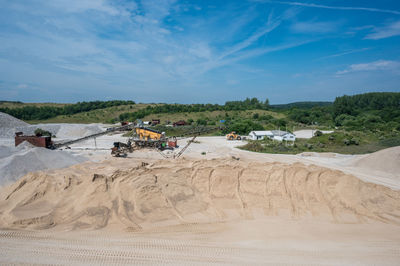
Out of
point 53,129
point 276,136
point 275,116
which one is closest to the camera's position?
point 276,136

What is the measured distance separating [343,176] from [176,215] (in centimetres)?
774

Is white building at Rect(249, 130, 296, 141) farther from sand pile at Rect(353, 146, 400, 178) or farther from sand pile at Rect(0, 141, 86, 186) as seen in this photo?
sand pile at Rect(0, 141, 86, 186)

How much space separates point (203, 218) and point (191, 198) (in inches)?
48.2

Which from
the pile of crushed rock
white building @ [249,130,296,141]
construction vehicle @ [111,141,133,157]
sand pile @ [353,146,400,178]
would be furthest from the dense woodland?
the pile of crushed rock

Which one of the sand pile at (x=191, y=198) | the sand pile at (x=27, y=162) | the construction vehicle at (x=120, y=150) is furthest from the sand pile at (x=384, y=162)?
the sand pile at (x=27, y=162)

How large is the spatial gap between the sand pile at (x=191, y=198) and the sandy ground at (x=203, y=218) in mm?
43

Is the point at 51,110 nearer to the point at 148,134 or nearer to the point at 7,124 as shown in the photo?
the point at 7,124

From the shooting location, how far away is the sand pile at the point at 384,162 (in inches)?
691

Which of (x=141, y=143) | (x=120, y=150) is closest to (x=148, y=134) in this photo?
(x=141, y=143)

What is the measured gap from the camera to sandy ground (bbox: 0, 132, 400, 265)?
6.56 meters

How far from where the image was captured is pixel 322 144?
97.8ft

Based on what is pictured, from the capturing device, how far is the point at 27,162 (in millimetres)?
14484

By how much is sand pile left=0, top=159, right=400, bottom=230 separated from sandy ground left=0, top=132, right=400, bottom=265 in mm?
43

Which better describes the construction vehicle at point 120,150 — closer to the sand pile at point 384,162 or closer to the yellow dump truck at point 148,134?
the yellow dump truck at point 148,134
